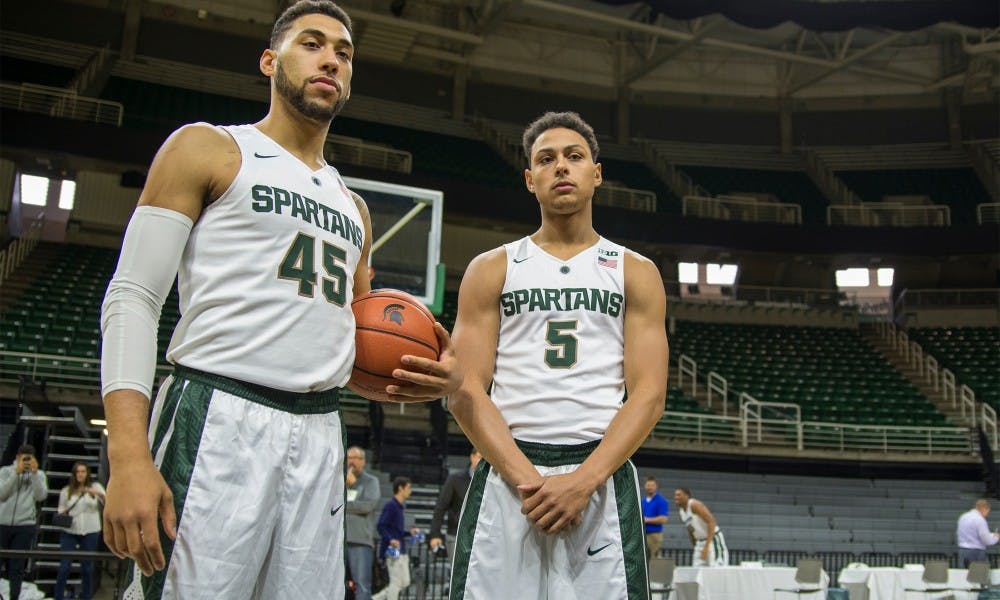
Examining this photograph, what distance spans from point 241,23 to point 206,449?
23.8m

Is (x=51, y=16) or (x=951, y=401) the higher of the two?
(x=51, y=16)

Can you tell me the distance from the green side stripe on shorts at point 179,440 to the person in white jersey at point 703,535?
356 inches

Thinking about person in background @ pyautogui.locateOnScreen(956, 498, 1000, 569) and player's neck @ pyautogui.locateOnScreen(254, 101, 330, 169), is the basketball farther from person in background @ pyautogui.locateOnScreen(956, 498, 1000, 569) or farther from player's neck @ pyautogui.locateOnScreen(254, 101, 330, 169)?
person in background @ pyautogui.locateOnScreen(956, 498, 1000, 569)

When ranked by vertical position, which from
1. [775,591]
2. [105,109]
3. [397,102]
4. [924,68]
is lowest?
[775,591]

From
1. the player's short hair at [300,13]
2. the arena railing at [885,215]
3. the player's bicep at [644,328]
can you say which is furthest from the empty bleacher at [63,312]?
the arena railing at [885,215]

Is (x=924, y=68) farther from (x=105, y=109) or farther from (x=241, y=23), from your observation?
(x=105, y=109)

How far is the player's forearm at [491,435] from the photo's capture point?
280 centimetres

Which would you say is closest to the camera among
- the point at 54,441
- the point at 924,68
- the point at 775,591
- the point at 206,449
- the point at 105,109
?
the point at 206,449

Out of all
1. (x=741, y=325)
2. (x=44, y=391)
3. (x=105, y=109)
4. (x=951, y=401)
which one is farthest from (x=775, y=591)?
(x=105, y=109)

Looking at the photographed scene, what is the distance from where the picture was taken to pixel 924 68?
26.2 meters

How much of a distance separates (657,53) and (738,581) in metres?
19.3

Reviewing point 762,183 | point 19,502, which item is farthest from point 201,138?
point 762,183

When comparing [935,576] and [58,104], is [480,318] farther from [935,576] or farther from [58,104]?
[58,104]

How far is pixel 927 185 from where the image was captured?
2562 centimetres
